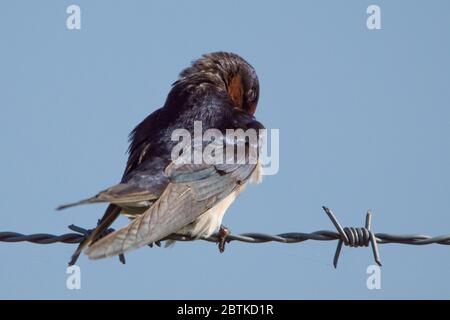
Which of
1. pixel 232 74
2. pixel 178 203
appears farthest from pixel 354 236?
pixel 232 74

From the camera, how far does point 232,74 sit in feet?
19.6

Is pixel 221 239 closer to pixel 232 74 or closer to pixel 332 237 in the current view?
pixel 332 237

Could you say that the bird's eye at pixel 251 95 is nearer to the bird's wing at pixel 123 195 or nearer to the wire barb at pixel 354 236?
the bird's wing at pixel 123 195

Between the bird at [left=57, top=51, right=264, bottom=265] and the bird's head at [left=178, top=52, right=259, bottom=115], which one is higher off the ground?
the bird's head at [left=178, top=52, right=259, bottom=115]

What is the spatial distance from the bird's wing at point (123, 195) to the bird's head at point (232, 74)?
151 cm

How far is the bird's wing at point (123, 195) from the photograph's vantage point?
3820 mm

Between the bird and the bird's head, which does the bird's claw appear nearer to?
the bird

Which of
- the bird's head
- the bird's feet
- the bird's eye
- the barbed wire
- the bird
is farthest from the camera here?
the bird's eye

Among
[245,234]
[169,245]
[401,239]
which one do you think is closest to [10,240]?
[245,234]

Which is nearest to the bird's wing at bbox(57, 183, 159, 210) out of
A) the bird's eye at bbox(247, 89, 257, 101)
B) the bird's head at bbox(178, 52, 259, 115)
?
the bird's head at bbox(178, 52, 259, 115)

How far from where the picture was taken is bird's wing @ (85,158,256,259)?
3.86 meters

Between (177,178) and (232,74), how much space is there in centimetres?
156

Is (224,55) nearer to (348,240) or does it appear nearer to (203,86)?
(203,86)

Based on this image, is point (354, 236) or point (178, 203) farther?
point (178, 203)
